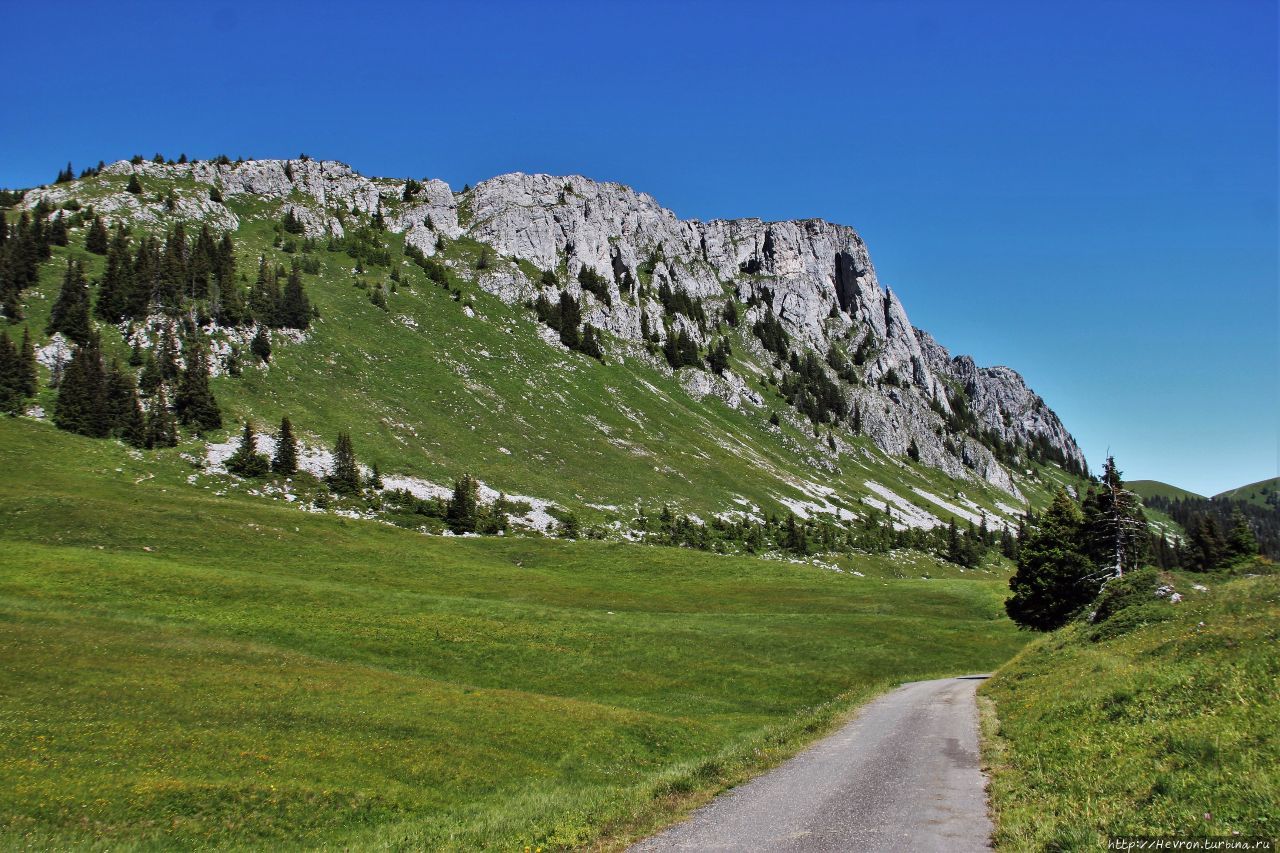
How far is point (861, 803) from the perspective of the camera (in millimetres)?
15055

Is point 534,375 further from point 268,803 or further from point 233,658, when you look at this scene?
point 268,803

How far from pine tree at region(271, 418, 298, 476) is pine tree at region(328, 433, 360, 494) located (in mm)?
5151

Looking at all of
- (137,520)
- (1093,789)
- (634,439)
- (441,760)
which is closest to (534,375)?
(634,439)

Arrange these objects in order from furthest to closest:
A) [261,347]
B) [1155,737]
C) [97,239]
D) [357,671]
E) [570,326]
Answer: [570,326], [97,239], [261,347], [357,671], [1155,737]

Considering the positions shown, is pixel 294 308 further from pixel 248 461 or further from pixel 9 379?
pixel 248 461

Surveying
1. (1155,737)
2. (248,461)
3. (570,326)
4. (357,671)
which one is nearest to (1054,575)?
(1155,737)

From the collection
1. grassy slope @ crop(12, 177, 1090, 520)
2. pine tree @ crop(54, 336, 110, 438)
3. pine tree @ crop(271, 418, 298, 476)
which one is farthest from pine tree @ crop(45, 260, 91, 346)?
pine tree @ crop(271, 418, 298, 476)

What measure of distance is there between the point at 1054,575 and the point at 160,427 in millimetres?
104850

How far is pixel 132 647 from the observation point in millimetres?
29938

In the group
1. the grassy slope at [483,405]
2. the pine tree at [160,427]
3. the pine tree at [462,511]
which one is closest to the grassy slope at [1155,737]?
the pine tree at [462,511]

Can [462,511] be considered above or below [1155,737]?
above

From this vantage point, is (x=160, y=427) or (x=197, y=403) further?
(x=197, y=403)

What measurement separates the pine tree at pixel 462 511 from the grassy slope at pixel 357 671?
932 cm

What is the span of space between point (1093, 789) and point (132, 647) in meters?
36.8
